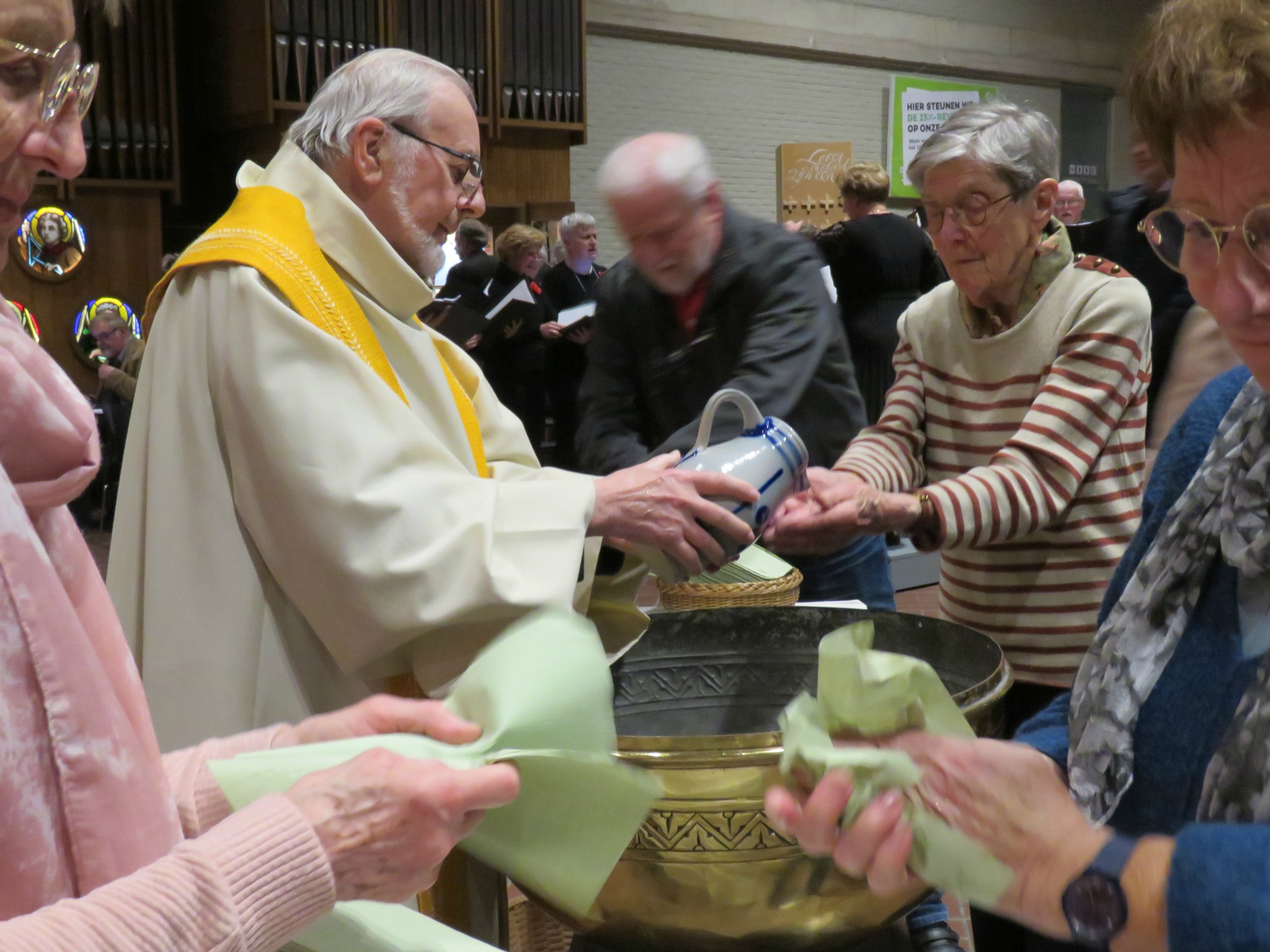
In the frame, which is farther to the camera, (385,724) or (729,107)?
(729,107)

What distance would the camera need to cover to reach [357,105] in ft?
6.88

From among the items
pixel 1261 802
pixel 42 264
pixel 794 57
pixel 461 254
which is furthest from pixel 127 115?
pixel 1261 802

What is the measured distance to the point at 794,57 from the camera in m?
11.7

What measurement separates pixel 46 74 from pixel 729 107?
35.4 ft

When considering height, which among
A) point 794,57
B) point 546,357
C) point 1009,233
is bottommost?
point 546,357

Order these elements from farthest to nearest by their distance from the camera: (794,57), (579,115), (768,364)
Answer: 1. (794,57)
2. (579,115)
3. (768,364)

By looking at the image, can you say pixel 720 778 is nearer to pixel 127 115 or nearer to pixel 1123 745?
pixel 1123 745

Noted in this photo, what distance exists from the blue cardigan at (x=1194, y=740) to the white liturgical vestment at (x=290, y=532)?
2.63 ft

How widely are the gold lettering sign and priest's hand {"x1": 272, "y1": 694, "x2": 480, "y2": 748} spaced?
33.7 feet

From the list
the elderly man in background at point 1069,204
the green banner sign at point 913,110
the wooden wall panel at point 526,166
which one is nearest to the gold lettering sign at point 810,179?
the green banner sign at point 913,110

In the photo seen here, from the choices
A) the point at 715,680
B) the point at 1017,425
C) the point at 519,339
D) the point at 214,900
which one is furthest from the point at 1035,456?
the point at 519,339

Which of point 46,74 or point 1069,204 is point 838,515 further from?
point 1069,204

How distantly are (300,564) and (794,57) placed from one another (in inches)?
427

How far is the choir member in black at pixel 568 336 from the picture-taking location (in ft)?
25.5
